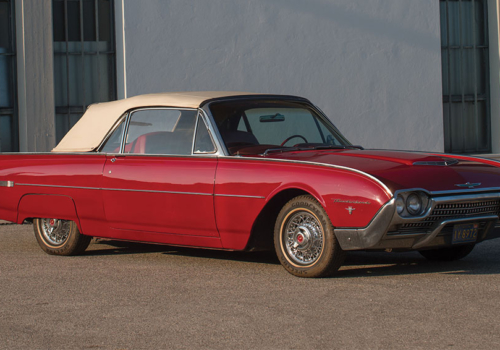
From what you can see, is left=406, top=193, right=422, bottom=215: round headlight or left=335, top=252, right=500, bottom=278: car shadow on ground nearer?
left=406, top=193, right=422, bottom=215: round headlight

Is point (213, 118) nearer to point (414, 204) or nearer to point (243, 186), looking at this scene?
point (243, 186)

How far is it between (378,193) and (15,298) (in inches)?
107

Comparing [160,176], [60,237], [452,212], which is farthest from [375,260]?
[60,237]

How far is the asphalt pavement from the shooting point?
4715mm

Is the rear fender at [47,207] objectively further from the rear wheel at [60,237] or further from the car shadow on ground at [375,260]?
the car shadow on ground at [375,260]

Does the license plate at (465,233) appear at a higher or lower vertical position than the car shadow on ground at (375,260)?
higher

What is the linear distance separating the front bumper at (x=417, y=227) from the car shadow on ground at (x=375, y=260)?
0.53m

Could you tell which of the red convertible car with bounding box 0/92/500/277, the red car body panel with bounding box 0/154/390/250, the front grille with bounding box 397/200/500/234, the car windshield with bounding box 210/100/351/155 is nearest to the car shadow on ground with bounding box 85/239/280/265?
the red convertible car with bounding box 0/92/500/277

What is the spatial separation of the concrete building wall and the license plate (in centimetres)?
777

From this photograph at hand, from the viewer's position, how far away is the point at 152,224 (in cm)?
728

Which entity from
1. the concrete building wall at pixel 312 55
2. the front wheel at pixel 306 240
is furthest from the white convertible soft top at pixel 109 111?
the concrete building wall at pixel 312 55

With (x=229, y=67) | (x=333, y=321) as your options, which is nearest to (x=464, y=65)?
(x=229, y=67)

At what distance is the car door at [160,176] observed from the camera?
274 inches

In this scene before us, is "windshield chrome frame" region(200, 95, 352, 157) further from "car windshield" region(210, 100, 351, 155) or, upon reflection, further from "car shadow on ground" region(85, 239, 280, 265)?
"car shadow on ground" region(85, 239, 280, 265)
